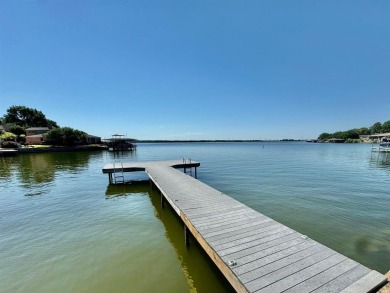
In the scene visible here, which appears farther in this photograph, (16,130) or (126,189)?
(16,130)

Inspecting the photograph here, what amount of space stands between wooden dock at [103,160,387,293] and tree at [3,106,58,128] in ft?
300

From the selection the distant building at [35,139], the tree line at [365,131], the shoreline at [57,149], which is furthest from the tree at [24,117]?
the tree line at [365,131]

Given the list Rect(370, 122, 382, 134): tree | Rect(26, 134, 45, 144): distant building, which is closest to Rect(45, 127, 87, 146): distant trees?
Rect(26, 134, 45, 144): distant building

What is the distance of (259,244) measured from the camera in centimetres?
383

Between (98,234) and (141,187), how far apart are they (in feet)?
21.8

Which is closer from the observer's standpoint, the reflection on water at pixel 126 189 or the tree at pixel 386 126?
the reflection on water at pixel 126 189

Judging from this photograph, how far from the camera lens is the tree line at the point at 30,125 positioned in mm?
48175

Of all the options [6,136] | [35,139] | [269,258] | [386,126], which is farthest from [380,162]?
[386,126]

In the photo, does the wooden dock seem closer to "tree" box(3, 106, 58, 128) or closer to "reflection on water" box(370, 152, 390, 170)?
"reflection on water" box(370, 152, 390, 170)

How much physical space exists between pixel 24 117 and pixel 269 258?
98.0m

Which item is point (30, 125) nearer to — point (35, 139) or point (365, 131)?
point (35, 139)

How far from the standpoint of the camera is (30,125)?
244ft

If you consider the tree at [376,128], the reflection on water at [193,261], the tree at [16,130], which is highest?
the tree at [376,128]

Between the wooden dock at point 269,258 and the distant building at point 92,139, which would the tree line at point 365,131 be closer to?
the distant building at point 92,139
